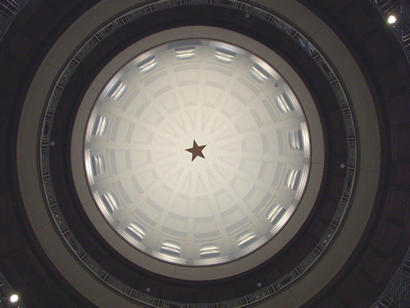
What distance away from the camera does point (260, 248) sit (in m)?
16.4

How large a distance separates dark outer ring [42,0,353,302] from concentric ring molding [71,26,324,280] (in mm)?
324

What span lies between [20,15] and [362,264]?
17524mm

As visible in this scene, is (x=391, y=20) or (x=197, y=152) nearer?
(x=391, y=20)

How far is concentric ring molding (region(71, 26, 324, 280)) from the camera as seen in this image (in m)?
14.5

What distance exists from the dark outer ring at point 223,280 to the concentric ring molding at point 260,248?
0.32 metres

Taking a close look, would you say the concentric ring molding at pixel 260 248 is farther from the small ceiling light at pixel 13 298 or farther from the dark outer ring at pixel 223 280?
the small ceiling light at pixel 13 298

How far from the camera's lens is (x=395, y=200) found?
45.6 feet

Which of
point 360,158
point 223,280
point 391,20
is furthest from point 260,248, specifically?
point 391,20

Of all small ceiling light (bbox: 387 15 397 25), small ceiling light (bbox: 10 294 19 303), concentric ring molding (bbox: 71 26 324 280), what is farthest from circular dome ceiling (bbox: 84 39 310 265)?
small ceiling light (bbox: 10 294 19 303)

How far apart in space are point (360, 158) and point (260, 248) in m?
6.49

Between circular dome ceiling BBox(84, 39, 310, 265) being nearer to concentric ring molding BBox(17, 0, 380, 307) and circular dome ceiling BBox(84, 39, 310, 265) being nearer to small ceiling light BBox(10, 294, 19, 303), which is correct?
concentric ring molding BBox(17, 0, 380, 307)

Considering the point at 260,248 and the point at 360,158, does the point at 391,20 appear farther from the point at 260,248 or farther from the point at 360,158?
the point at 260,248

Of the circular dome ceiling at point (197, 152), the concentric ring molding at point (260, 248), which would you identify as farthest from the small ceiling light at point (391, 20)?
the circular dome ceiling at point (197, 152)

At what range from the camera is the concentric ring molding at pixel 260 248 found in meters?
14.5
